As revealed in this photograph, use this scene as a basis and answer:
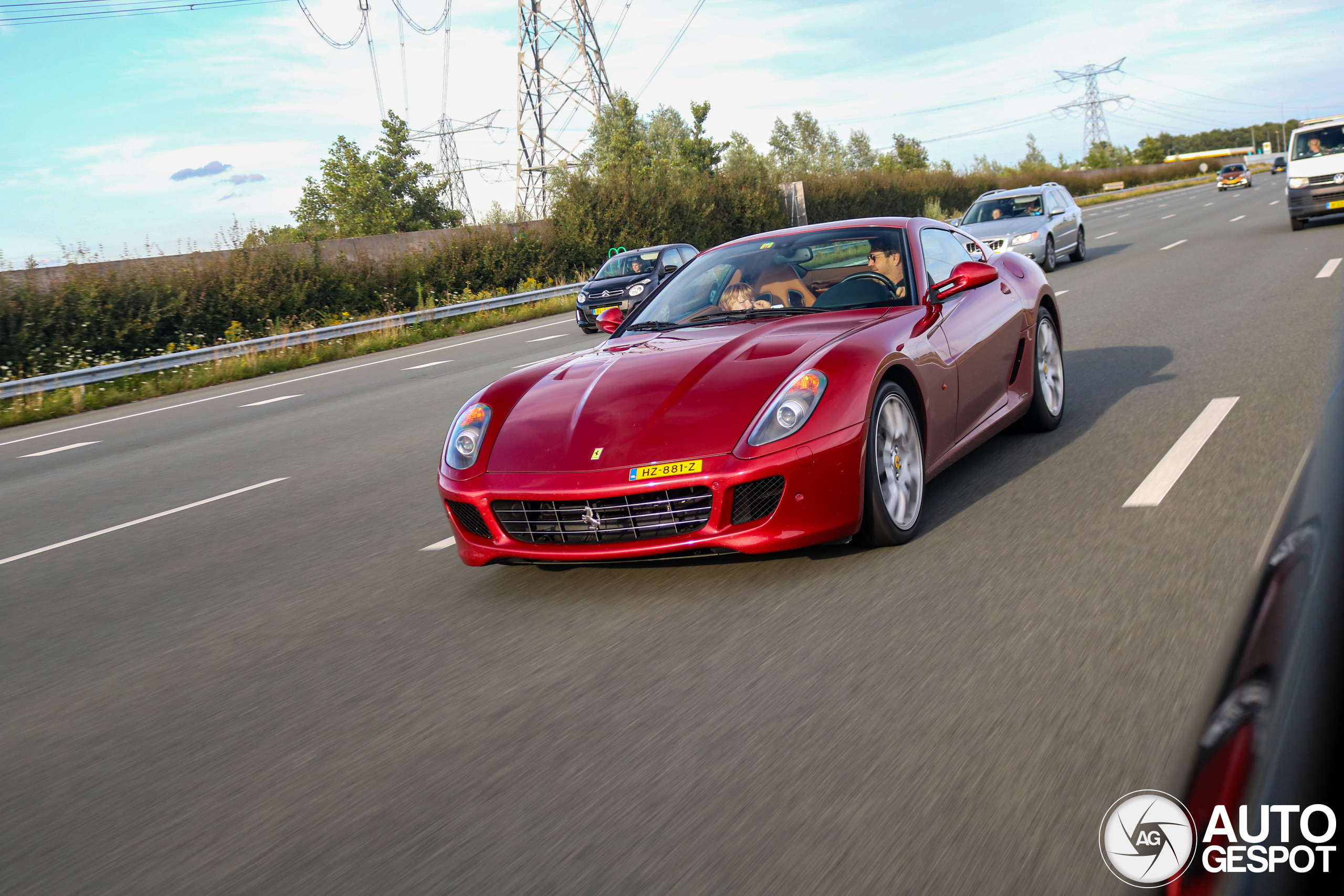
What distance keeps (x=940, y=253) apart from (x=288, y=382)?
14850 millimetres

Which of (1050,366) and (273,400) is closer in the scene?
(1050,366)

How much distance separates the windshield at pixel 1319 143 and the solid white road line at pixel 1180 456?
1627 cm

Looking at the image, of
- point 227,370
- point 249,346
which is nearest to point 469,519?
point 227,370

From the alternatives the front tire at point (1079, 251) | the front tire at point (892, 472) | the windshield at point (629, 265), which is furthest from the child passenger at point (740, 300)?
the front tire at point (1079, 251)

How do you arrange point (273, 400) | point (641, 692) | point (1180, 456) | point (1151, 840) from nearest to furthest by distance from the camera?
point (1151, 840) → point (641, 692) → point (1180, 456) → point (273, 400)

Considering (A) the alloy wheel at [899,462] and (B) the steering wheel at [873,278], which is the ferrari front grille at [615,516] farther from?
(B) the steering wheel at [873,278]

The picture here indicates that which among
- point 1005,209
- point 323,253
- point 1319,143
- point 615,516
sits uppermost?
point 323,253

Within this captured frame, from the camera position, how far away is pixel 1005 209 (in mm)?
22359

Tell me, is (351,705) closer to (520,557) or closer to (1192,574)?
(520,557)

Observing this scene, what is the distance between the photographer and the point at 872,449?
4.75 meters

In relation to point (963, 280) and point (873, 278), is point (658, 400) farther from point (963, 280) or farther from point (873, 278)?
point (963, 280)

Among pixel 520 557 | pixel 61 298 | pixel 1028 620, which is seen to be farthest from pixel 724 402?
pixel 61 298

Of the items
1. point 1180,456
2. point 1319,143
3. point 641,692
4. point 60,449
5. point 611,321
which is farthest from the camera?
point 1319,143

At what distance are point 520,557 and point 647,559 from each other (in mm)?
565
